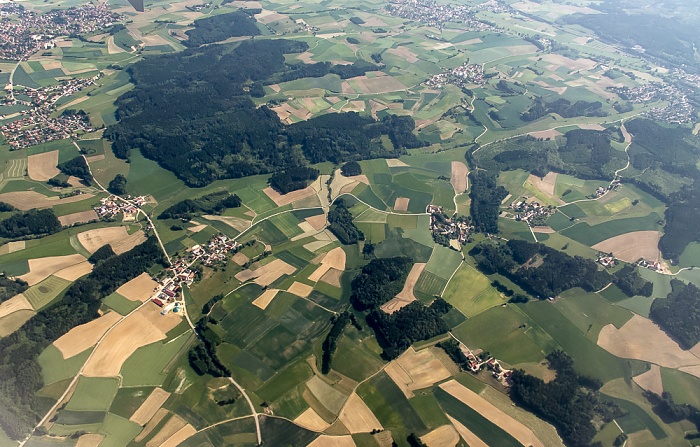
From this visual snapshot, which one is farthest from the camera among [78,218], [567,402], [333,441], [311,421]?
[78,218]

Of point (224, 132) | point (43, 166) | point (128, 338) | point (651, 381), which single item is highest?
point (224, 132)

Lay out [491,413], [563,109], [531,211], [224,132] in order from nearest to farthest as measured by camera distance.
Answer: [491,413] < [531,211] < [224,132] < [563,109]

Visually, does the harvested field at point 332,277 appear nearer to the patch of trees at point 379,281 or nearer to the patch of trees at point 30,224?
the patch of trees at point 379,281

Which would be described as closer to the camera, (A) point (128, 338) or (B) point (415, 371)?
(B) point (415, 371)

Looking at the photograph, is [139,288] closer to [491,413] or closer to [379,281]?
[379,281]

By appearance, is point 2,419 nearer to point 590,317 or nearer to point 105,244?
point 105,244

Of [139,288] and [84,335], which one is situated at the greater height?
[139,288]

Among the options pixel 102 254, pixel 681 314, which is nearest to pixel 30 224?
pixel 102 254
